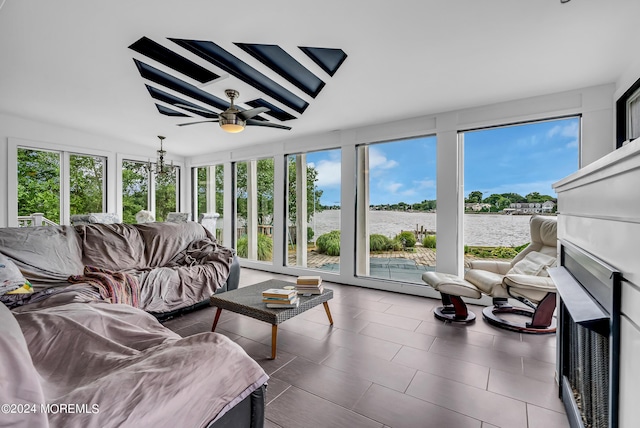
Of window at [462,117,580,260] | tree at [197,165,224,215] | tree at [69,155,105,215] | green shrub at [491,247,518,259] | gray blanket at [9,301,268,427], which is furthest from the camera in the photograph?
tree at [197,165,224,215]

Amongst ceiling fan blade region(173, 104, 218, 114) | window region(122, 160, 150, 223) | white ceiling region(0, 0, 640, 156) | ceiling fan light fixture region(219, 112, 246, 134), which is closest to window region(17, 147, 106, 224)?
window region(122, 160, 150, 223)

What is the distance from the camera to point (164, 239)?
3.64 meters

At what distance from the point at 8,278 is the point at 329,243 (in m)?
3.77

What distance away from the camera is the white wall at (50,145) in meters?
4.24

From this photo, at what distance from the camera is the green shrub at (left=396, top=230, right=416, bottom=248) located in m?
4.27

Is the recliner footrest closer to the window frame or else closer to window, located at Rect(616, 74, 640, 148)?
window, located at Rect(616, 74, 640, 148)

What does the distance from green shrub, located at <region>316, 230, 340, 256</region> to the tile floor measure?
5.69 ft

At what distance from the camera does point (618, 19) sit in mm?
1938

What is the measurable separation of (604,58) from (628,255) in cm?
266

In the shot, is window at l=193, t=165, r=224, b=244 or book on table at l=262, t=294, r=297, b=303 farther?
window at l=193, t=165, r=224, b=244

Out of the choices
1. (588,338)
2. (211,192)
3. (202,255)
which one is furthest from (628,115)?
(211,192)

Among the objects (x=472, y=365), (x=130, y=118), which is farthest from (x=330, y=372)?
(x=130, y=118)

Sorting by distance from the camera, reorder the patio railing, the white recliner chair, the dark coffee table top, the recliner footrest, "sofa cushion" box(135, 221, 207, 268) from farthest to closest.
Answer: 1. the patio railing
2. "sofa cushion" box(135, 221, 207, 268)
3. the recliner footrest
4. the white recliner chair
5. the dark coffee table top

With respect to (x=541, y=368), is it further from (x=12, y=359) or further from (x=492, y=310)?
(x=12, y=359)
